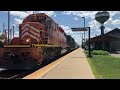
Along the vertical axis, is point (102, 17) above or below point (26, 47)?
above

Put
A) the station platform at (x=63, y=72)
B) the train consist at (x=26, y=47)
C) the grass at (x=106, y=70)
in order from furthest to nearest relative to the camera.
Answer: the train consist at (x=26, y=47) < the grass at (x=106, y=70) < the station platform at (x=63, y=72)

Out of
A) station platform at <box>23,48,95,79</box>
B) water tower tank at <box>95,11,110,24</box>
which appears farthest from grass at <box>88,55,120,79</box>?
water tower tank at <box>95,11,110,24</box>

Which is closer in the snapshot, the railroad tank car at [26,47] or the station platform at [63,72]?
A: the station platform at [63,72]

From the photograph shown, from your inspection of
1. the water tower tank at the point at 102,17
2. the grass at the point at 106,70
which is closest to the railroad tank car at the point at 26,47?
the grass at the point at 106,70

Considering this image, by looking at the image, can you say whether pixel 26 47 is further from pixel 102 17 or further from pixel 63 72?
pixel 102 17

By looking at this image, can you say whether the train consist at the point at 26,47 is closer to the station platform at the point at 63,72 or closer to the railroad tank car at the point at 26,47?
the railroad tank car at the point at 26,47

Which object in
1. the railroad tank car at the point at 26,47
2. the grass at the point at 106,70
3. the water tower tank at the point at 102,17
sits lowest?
the grass at the point at 106,70

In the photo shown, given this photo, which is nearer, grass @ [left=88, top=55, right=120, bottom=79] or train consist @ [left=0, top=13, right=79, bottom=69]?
grass @ [left=88, top=55, right=120, bottom=79]

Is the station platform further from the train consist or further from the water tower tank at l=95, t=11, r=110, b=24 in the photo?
the water tower tank at l=95, t=11, r=110, b=24

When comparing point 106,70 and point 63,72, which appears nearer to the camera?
point 63,72

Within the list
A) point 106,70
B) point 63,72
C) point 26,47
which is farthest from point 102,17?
point 63,72

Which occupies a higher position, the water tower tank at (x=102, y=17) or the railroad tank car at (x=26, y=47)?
the water tower tank at (x=102, y=17)
